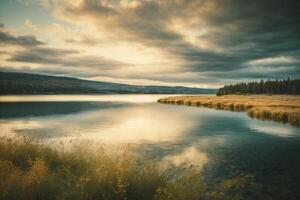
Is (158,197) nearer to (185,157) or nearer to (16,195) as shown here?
(16,195)

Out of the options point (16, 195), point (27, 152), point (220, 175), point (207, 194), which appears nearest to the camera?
point (16, 195)

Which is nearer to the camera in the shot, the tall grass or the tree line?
the tall grass

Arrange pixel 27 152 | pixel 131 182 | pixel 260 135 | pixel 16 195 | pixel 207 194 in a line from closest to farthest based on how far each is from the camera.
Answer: pixel 16 195 → pixel 131 182 → pixel 207 194 → pixel 27 152 → pixel 260 135

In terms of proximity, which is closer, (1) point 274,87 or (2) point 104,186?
(2) point 104,186

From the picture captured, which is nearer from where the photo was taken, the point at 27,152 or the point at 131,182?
the point at 131,182

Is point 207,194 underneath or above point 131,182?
underneath

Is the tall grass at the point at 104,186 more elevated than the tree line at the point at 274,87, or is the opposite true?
the tree line at the point at 274,87

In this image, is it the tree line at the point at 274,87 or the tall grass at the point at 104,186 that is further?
the tree line at the point at 274,87

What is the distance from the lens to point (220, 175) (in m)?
14.6

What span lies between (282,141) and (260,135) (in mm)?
3970

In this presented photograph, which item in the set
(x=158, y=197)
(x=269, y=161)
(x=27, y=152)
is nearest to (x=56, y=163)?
(x=27, y=152)

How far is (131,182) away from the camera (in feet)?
35.4

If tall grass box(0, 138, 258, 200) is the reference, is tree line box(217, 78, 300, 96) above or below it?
above

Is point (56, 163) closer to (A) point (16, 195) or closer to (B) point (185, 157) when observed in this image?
(A) point (16, 195)
